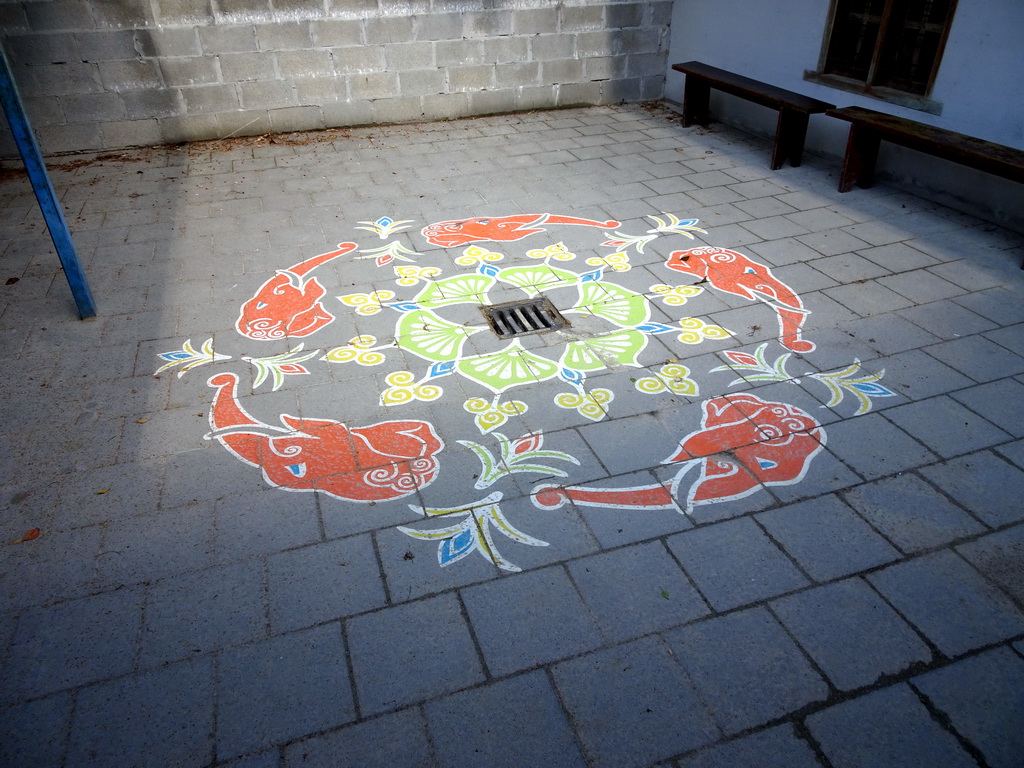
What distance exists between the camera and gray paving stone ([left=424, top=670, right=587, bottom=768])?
187 centimetres

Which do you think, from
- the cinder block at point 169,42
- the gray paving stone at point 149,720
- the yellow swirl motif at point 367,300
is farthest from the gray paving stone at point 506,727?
the cinder block at point 169,42

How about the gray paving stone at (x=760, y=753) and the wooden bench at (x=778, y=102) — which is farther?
the wooden bench at (x=778, y=102)

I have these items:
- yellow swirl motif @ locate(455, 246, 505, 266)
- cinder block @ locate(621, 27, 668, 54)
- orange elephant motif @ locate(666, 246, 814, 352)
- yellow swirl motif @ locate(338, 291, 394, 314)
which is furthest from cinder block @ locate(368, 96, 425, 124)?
orange elephant motif @ locate(666, 246, 814, 352)

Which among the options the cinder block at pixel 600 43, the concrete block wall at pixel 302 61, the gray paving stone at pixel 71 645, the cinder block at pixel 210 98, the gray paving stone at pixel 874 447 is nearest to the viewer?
the gray paving stone at pixel 71 645

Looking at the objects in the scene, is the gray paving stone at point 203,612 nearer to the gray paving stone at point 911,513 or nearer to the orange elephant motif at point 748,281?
the gray paving stone at point 911,513

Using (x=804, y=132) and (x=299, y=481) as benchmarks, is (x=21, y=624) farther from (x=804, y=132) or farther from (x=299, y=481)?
(x=804, y=132)

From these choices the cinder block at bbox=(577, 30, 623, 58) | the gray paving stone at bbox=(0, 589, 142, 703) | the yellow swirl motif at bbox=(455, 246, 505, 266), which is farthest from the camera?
the cinder block at bbox=(577, 30, 623, 58)

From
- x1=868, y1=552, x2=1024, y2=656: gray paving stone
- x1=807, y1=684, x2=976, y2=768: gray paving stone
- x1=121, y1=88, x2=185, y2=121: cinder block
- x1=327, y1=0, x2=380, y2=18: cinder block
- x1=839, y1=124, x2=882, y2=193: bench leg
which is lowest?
x1=807, y1=684, x2=976, y2=768: gray paving stone

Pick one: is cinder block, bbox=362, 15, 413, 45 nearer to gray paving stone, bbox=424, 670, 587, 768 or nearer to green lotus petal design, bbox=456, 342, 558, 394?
green lotus petal design, bbox=456, 342, 558, 394

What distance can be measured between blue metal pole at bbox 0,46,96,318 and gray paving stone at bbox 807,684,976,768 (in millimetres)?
3907

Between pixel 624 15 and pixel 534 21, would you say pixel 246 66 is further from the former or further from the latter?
pixel 624 15

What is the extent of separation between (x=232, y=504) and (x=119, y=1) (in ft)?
17.3

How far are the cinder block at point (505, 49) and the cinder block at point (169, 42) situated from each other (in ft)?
8.60

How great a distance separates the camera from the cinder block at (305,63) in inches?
252
